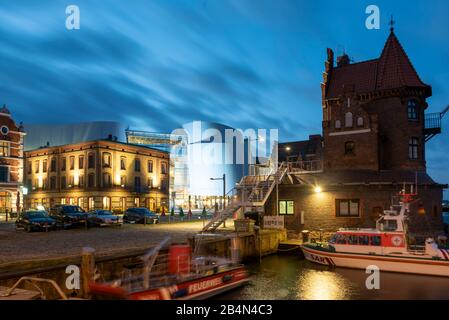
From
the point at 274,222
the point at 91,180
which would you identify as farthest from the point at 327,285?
the point at 91,180

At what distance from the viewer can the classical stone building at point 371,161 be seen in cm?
3244

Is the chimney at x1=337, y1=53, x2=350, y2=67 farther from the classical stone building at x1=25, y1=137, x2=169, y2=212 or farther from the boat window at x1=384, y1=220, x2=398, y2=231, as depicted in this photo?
the classical stone building at x1=25, y1=137, x2=169, y2=212

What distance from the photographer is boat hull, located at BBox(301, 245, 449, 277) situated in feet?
75.5

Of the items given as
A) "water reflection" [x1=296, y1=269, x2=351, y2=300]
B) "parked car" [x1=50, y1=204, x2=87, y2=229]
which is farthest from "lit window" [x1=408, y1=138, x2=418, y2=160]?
"parked car" [x1=50, y1=204, x2=87, y2=229]

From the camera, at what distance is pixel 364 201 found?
108ft

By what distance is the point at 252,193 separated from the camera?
35594 mm

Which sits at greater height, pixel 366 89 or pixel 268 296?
pixel 366 89

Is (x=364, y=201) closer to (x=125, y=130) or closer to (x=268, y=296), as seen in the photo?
(x=268, y=296)

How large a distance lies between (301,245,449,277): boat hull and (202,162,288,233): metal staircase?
307 inches

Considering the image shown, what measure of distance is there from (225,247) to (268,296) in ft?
26.6
